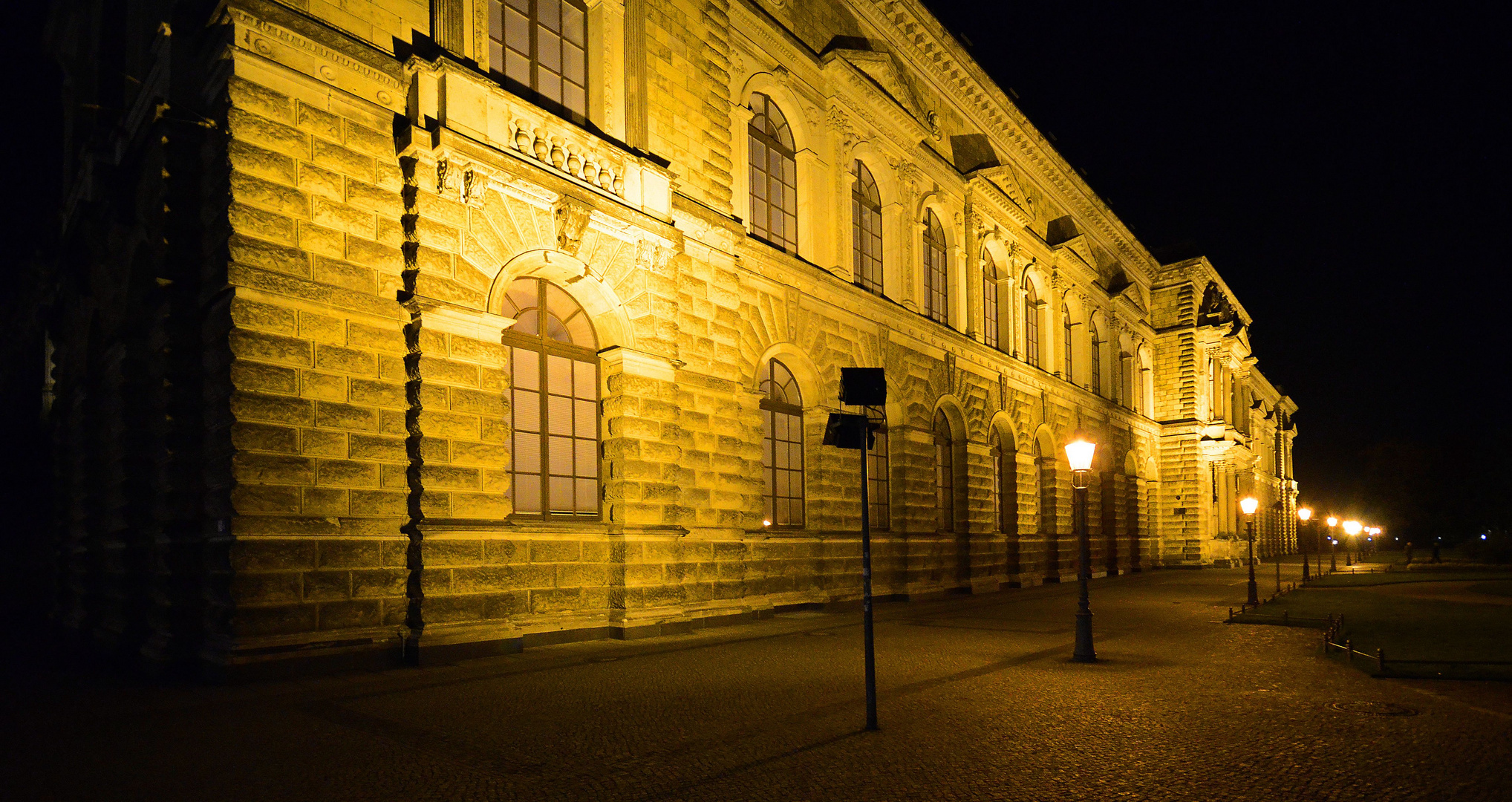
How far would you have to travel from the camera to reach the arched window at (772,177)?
65.1ft

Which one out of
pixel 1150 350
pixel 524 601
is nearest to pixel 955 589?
pixel 524 601

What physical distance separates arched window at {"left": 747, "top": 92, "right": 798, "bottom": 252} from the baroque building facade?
86mm

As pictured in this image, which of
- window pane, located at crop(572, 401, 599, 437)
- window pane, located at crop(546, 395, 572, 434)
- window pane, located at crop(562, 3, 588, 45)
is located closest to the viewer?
window pane, located at crop(546, 395, 572, 434)

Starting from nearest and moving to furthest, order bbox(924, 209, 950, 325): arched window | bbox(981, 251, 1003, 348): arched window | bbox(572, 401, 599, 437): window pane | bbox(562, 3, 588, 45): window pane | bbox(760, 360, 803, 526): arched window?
bbox(572, 401, 599, 437): window pane → bbox(562, 3, 588, 45): window pane → bbox(760, 360, 803, 526): arched window → bbox(924, 209, 950, 325): arched window → bbox(981, 251, 1003, 348): arched window

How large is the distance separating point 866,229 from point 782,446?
6.93 metres

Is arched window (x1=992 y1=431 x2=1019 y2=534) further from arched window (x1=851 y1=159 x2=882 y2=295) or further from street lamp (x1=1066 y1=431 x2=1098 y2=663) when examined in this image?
street lamp (x1=1066 y1=431 x2=1098 y2=663)

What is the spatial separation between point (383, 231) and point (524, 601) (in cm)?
515

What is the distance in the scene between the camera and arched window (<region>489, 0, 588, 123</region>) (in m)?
13.9

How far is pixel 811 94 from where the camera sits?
2127 cm

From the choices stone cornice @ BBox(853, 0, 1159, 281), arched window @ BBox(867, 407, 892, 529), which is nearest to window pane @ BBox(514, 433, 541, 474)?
arched window @ BBox(867, 407, 892, 529)

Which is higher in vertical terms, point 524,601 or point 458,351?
point 458,351

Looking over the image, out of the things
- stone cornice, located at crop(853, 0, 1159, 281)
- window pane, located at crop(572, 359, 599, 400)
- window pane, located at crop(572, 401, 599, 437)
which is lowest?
window pane, located at crop(572, 401, 599, 437)

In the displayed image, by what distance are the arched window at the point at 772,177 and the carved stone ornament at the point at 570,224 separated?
231 inches

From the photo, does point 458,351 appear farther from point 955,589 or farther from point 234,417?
point 955,589
